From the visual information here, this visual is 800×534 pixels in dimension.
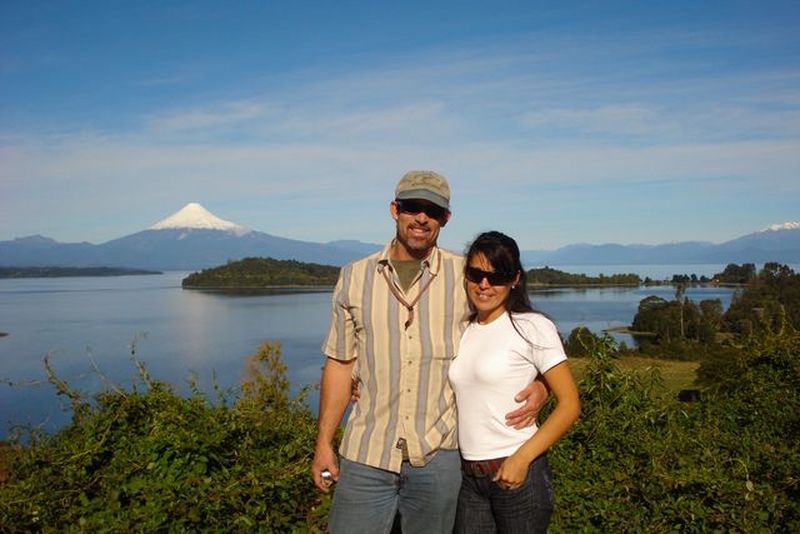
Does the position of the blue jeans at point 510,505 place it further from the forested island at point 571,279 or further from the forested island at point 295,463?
the forested island at point 571,279

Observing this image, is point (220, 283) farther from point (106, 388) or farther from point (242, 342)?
point (106, 388)

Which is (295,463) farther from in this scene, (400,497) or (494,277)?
(494,277)

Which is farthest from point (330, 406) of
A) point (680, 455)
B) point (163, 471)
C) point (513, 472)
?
point (680, 455)

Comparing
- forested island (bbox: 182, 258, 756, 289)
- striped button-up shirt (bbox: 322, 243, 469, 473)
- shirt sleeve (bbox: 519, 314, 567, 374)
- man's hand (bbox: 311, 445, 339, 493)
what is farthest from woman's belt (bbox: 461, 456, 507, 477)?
forested island (bbox: 182, 258, 756, 289)

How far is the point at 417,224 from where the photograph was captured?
2.33 meters

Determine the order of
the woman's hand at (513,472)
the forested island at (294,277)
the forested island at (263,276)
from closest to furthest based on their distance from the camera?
the woman's hand at (513,472)
the forested island at (294,277)
the forested island at (263,276)

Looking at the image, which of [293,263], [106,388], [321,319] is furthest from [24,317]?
[106,388]

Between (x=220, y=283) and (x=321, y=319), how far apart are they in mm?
57246

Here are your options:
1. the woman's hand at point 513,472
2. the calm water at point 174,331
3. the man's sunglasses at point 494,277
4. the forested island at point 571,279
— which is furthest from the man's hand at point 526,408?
the forested island at point 571,279

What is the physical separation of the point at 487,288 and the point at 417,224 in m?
0.33

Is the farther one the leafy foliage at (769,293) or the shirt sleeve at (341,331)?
the leafy foliage at (769,293)

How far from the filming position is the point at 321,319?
68688 millimetres

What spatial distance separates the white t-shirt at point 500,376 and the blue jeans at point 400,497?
0.41ft

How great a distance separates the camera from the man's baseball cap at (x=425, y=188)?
2303 mm
